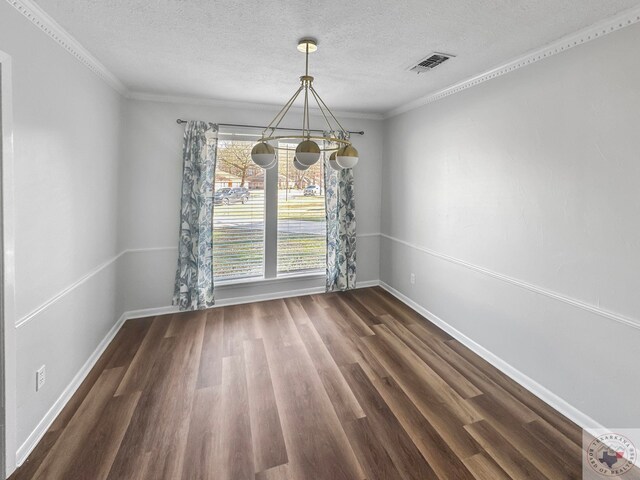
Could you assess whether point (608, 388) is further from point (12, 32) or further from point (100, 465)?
point (12, 32)

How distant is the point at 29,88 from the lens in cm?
177

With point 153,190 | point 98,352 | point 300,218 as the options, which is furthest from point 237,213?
point 98,352

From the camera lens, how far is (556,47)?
214cm

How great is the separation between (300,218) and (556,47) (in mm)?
3102

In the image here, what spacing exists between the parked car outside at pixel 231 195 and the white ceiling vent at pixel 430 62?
2386 mm

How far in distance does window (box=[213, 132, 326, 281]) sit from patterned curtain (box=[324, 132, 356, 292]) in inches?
6.5

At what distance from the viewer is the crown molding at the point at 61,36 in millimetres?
1735

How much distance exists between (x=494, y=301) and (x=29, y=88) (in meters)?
3.70

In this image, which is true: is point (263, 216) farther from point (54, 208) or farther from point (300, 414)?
point (300, 414)

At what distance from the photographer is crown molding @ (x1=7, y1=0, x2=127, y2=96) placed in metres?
1.73

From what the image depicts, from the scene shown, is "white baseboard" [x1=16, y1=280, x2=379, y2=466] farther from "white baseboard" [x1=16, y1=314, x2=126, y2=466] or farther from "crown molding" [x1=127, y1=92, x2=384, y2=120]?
"crown molding" [x1=127, y1=92, x2=384, y2=120]

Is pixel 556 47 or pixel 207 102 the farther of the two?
pixel 207 102

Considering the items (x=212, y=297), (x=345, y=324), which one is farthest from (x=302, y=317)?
(x=212, y=297)

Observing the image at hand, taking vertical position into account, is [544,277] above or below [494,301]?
above
